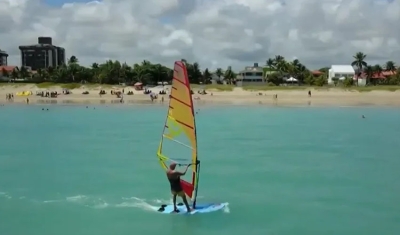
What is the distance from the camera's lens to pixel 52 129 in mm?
34094

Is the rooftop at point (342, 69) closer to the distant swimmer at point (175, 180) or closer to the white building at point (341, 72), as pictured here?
the white building at point (341, 72)

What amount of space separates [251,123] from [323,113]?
11.8 meters

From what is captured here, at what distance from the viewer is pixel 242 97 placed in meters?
67.8

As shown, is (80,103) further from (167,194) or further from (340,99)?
(167,194)

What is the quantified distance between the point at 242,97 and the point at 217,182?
51.8 meters

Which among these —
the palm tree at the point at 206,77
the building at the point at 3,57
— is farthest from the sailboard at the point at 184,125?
the building at the point at 3,57

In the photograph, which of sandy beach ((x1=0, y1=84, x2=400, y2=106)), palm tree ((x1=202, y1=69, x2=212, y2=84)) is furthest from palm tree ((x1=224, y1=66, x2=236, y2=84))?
sandy beach ((x1=0, y1=84, x2=400, y2=106))

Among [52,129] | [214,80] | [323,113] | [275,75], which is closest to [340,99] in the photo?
[323,113]

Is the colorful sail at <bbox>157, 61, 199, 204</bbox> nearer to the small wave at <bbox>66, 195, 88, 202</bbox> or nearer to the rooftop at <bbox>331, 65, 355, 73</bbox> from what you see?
the small wave at <bbox>66, 195, 88, 202</bbox>

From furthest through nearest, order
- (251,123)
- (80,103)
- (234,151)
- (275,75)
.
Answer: (275,75) < (80,103) < (251,123) < (234,151)

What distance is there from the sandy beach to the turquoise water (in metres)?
28.6

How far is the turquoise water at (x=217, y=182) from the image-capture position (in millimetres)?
12023

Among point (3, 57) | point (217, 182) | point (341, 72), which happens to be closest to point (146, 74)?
point (341, 72)

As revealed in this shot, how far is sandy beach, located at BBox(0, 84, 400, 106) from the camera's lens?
A: 6193 cm
